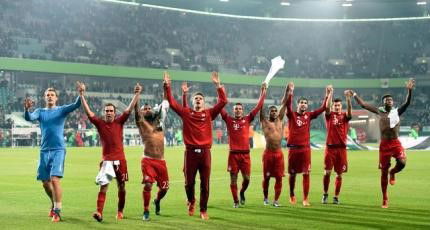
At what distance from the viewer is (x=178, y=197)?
1630cm

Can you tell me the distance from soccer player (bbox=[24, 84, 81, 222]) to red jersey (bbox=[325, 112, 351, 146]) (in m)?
6.72

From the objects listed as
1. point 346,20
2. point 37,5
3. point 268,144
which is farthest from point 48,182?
point 346,20

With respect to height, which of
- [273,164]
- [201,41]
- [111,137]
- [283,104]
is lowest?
[273,164]

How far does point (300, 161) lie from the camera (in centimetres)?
1511

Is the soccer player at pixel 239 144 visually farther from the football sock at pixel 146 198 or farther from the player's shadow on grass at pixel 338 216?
the football sock at pixel 146 198

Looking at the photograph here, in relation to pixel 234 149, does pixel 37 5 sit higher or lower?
higher

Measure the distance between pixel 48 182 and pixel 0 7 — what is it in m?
51.1

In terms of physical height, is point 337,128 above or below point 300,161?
above

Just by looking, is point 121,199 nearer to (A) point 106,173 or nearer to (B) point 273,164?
(A) point 106,173

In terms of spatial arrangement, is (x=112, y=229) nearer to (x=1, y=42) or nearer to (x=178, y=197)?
(x=178, y=197)

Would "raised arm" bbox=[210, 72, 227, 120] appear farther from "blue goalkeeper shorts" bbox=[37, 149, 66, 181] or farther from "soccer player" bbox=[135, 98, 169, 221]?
"blue goalkeeper shorts" bbox=[37, 149, 66, 181]

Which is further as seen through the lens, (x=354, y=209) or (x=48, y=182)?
(x=354, y=209)

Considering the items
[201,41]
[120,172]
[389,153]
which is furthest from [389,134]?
[201,41]

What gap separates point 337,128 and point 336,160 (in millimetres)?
820
